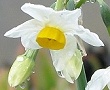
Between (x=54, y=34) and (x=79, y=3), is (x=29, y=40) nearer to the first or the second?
(x=54, y=34)

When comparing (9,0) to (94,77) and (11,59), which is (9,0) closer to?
(11,59)

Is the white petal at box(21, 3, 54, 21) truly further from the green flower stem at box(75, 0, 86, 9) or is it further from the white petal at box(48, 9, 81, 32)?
the green flower stem at box(75, 0, 86, 9)

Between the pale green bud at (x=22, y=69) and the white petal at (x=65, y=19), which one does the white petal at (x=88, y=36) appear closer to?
the white petal at (x=65, y=19)

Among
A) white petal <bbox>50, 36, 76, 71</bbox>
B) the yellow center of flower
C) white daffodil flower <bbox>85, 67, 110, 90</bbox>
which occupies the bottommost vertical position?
white daffodil flower <bbox>85, 67, 110, 90</bbox>

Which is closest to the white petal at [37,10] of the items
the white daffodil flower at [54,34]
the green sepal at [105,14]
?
the white daffodil flower at [54,34]

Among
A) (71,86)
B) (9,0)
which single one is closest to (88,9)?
(9,0)

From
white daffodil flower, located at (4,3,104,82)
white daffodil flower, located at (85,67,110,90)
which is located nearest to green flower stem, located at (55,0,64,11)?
white daffodil flower, located at (4,3,104,82)
